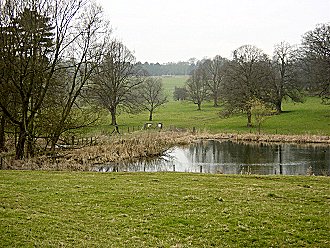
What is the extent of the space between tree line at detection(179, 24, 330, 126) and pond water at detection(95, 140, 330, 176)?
12.4 metres

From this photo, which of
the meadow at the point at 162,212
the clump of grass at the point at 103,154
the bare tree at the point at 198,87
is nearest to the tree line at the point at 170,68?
the bare tree at the point at 198,87

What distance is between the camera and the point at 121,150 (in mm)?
34312

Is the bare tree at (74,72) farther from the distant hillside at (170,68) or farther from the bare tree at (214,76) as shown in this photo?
the distant hillside at (170,68)

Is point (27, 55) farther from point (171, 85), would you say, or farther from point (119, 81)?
point (171, 85)

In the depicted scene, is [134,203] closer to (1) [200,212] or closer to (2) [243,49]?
(1) [200,212]

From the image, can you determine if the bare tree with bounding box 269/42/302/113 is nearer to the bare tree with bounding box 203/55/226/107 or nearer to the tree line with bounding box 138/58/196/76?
the bare tree with bounding box 203/55/226/107

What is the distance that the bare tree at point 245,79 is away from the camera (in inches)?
2330

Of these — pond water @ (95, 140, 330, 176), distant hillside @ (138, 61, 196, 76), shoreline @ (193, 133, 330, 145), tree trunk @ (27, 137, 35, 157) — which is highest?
distant hillside @ (138, 61, 196, 76)

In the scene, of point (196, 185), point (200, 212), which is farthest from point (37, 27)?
point (200, 212)

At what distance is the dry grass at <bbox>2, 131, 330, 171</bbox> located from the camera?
25.9 m

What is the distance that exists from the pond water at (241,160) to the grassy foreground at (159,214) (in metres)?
11.6

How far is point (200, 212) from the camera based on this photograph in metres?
12.2

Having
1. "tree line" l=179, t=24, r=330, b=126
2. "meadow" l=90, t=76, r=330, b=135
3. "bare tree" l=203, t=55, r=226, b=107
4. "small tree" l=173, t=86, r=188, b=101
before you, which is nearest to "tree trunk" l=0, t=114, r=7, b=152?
"meadow" l=90, t=76, r=330, b=135

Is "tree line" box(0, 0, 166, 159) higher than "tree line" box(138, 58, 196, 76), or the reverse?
"tree line" box(138, 58, 196, 76)
